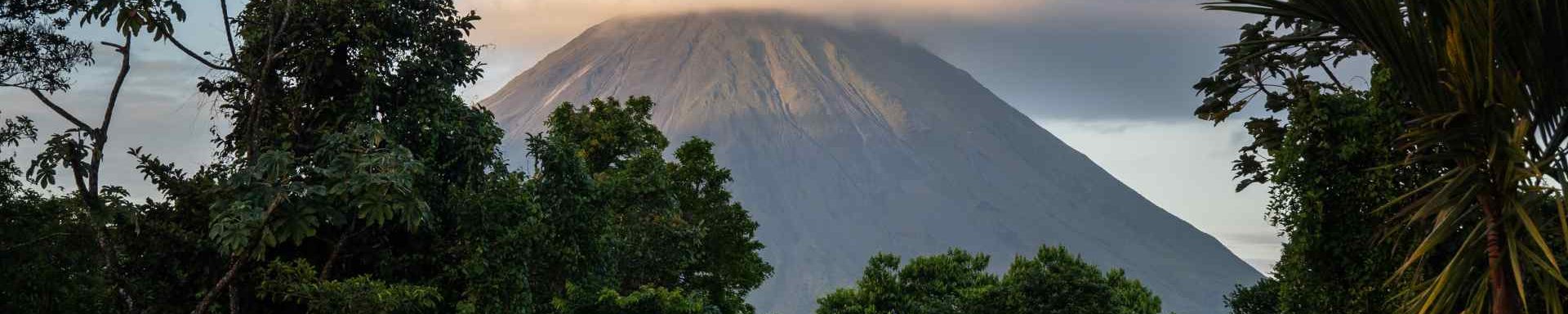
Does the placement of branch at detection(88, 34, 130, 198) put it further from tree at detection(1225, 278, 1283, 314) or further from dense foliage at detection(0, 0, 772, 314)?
tree at detection(1225, 278, 1283, 314)

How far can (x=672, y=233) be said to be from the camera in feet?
107

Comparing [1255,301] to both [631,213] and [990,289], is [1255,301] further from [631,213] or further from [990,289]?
[631,213]

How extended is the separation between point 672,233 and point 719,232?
5298 millimetres

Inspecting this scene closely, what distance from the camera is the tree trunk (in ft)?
26.1

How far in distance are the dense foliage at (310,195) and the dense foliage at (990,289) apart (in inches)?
584

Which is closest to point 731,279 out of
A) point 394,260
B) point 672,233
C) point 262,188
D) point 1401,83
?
point 672,233

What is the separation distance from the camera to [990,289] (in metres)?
34.1

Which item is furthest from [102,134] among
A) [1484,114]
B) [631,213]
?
[631,213]

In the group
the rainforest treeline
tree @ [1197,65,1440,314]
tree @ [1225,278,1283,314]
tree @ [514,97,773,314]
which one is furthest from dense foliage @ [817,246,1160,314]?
tree @ [1197,65,1440,314]

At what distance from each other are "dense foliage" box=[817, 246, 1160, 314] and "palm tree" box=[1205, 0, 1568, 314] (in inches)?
944

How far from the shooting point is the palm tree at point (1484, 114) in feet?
26.1

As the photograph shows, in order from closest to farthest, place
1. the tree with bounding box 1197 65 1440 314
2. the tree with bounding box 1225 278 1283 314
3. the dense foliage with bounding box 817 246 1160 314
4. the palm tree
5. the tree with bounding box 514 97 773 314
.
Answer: the palm tree → the tree with bounding box 1197 65 1440 314 → the tree with bounding box 514 97 773 314 → the tree with bounding box 1225 278 1283 314 → the dense foliage with bounding box 817 246 1160 314

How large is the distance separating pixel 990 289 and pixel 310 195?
22110 mm

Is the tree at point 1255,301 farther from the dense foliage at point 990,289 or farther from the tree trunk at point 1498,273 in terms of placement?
the tree trunk at point 1498,273
